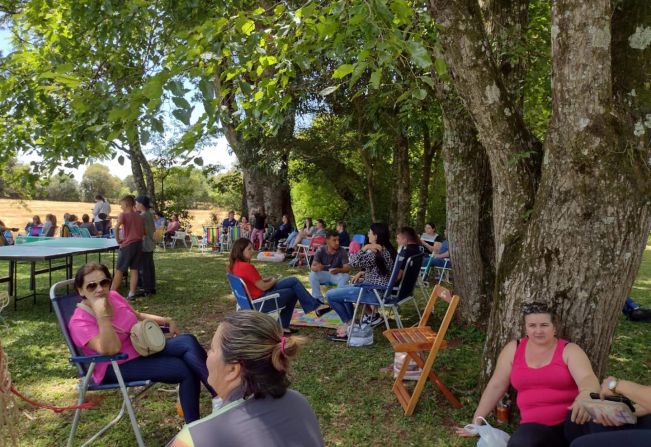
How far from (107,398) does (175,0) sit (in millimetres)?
3994

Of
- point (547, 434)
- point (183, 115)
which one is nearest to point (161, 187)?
point (183, 115)

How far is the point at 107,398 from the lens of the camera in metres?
4.07

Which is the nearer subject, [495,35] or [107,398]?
[107,398]

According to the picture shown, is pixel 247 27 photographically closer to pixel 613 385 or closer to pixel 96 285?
pixel 96 285

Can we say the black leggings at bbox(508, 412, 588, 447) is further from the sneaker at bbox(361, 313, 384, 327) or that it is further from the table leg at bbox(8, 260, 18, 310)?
the table leg at bbox(8, 260, 18, 310)

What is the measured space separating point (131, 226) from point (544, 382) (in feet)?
20.7

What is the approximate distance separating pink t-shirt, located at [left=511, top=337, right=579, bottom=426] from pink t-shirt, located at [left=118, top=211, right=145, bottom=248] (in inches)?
241

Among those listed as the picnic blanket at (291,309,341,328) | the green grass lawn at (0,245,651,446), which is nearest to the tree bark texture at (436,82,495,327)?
the green grass lawn at (0,245,651,446)

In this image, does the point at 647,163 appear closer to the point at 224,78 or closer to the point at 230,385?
the point at 230,385

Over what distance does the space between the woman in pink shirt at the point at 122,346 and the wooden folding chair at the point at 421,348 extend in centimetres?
149

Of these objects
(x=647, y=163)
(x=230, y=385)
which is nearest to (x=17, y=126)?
(x=230, y=385)

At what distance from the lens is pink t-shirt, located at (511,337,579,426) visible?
2.80 meters

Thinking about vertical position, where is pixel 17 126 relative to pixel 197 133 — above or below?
above

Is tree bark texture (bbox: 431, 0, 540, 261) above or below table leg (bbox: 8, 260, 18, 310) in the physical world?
above
